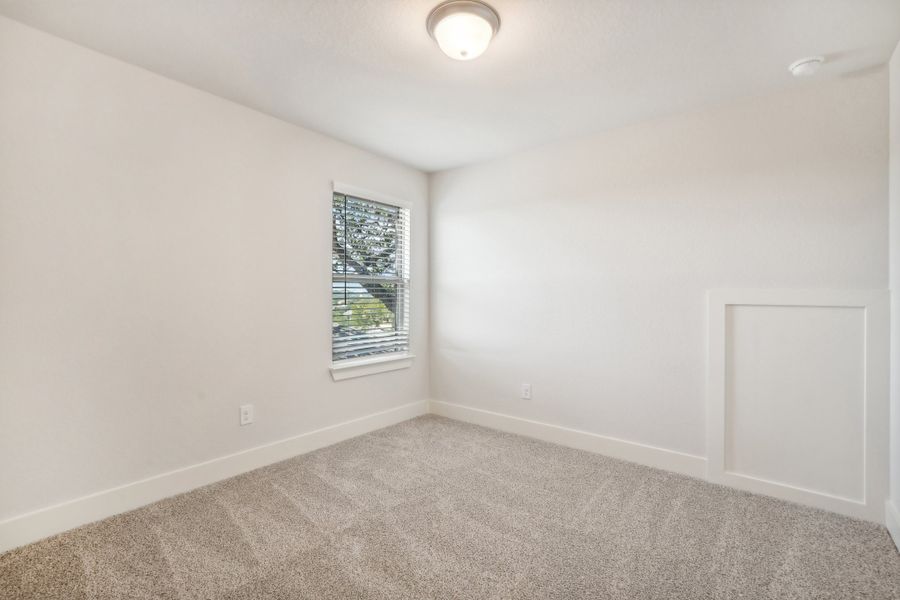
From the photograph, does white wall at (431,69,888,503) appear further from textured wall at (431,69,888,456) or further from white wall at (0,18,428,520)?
white wall at (0,18,428,520)

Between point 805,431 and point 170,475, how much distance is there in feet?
11.3

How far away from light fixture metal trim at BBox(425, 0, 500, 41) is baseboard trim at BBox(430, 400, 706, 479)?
261 centimetres

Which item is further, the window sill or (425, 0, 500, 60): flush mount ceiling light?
the window sill

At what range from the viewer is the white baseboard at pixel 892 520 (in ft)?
6.07

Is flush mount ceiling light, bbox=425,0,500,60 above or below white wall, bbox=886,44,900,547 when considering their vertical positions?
above

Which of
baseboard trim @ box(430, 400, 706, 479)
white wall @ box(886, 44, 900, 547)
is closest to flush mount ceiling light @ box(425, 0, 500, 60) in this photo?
white wall @ box(886, 44, 900, 547)

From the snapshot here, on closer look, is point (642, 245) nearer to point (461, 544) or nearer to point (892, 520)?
point (892, 520)

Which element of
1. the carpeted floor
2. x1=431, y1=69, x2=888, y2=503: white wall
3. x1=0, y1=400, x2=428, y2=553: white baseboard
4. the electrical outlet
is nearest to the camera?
the carpeted floor

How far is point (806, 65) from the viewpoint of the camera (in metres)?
2.03

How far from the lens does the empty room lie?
174cm

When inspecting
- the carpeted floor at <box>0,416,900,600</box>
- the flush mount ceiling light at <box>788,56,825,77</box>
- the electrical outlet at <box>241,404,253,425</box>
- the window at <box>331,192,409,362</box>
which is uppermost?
the flush mount ceiling light at <box>788,56,825,77</box>

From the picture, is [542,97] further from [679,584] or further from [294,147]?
[679,584]

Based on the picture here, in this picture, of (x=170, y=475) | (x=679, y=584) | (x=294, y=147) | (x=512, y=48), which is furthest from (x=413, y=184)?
(x=679, y=584)

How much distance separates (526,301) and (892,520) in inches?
88.2
